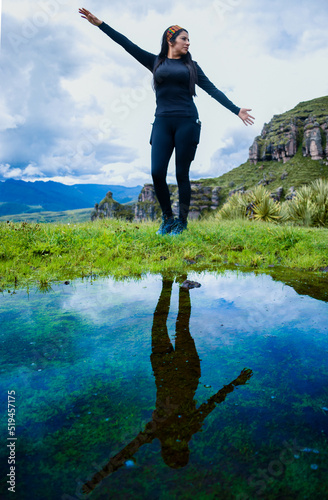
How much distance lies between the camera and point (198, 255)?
15.8 feet

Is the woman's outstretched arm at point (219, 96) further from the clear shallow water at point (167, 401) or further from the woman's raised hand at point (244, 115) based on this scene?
the clear shallow water at point (167, 401)

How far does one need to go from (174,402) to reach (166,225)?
15.4 ft

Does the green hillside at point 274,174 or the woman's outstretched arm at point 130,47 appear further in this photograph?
the green hillside at point 274,174

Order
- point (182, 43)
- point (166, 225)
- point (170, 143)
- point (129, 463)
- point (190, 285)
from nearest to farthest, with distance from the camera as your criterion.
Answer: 1. point (129, 463)
2. point (190, 285)
3. point (182, 43)
4. point (170, 143)
5. point (166, 225)

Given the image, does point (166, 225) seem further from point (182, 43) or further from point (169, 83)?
point (182, 43)

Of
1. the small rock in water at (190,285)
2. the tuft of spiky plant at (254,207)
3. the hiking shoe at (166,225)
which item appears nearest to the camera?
the small rock in water at (190,285)

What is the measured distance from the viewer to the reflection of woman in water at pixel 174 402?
0.97 metres

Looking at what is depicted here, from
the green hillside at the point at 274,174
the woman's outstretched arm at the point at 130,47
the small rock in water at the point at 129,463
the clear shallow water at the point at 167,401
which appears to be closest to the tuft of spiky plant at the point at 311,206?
the woman's outstretched arm at the point at 130,47

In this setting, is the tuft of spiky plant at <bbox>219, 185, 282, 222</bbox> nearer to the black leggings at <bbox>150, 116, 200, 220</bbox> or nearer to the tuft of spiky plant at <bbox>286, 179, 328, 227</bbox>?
the tuft of spiky plant at <bbox>286, 179, 328, 227</bbox>

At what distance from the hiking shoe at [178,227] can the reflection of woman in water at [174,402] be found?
12.7 ft

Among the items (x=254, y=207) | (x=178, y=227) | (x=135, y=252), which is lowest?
(x=135, y=252)

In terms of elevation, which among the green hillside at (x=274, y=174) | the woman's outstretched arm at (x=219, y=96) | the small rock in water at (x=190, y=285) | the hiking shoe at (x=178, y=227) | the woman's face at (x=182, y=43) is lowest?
the small rock in water at (x=190, y=285)

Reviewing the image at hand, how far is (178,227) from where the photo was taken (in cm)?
590

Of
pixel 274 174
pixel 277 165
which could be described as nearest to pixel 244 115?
pixel 274 174
